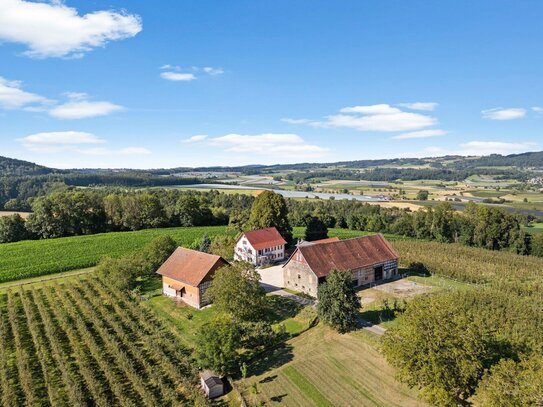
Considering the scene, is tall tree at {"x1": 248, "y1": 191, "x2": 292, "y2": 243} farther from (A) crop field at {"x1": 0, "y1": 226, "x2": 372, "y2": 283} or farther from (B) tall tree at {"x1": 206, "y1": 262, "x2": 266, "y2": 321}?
(B) tall tree at {"x1": 206, "y1": 262, "x2": 266, "y2": 321}

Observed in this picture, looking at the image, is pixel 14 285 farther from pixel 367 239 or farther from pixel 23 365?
pixel 367 239

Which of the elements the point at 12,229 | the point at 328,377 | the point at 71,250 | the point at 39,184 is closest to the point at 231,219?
the point at 71,250

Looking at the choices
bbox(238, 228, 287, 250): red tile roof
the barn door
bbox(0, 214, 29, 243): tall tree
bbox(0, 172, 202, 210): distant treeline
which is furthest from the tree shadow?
bbox(0, 172, 202, 210): distant treeline

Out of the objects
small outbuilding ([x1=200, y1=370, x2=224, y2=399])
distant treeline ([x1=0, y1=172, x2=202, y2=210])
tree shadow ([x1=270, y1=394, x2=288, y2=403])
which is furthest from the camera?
distant treeline ([x1=0, y1=172, x2=202, y2=210])

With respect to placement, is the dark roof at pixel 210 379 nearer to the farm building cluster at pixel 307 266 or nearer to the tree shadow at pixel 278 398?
the tree shadow at pixel 278 398

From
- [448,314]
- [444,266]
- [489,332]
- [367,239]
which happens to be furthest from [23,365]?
[444,266]

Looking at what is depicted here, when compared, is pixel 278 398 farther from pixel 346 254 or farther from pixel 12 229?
pixel 12 229

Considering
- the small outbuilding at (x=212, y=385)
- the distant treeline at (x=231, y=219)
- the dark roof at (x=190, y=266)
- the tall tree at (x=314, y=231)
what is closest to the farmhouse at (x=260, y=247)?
the tall tree at (x=314, y=231)
